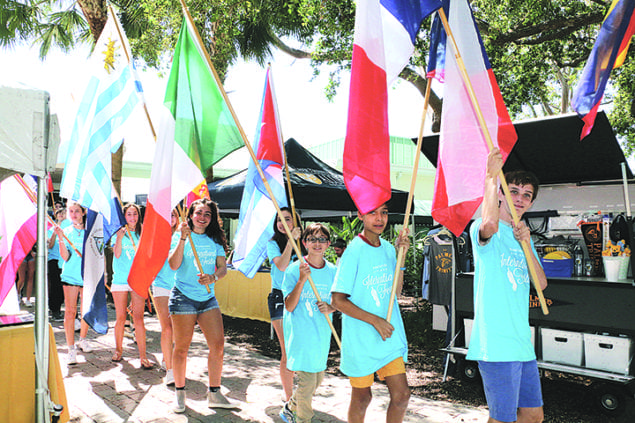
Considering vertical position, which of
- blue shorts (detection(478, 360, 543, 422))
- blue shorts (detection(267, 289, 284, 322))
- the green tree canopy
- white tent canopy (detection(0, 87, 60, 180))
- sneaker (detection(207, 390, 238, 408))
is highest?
the green tree canopy

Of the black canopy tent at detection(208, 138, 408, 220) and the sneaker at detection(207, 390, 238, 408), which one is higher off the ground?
the black canopy tent at detection(208, 138, 408, 220)

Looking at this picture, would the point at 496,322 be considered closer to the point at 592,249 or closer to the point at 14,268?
the point at 592,249

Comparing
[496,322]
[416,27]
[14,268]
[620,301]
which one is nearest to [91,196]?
[14,268]

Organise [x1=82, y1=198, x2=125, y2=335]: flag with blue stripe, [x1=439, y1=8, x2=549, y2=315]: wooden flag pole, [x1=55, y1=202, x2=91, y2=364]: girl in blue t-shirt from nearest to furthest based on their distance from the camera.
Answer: [x1=439, y1=8, x2=549, y2=315]: wooden flag pole < [x1=82, y1=198, x2=125, y2=335]: flag with blue stripe < [x1=55, y1=202, x2=91, y2=364]: girl in blue t-shirt

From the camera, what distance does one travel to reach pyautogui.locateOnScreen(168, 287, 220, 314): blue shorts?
15.5ft

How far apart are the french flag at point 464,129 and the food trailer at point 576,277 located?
2001 millimetres

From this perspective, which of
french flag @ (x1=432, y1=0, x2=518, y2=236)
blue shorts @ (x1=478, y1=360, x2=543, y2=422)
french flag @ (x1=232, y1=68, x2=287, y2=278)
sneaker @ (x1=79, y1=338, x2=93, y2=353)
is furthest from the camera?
sneaker @ (x1=79, y1=338, x2=93, y2=353)

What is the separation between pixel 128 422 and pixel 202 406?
29.0 inches

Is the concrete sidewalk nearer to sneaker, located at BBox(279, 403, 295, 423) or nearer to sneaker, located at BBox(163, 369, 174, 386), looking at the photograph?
sneaker, located at BBox(163, 369, 174, 386)

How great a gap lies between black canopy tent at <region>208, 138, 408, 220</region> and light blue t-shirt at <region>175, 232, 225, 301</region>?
353cm

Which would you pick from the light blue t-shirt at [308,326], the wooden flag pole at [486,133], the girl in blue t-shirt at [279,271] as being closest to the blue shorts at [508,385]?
the wooden flag pole at [486,133]

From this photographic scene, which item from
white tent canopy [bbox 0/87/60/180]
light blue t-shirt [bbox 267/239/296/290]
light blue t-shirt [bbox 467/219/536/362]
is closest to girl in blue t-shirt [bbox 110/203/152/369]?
light blue t-shirt [bbox 267/239/296/290]

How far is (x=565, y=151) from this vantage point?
5.83m

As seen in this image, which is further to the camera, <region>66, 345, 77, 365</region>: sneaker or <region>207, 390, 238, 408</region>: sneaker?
<region>66, 345, 77, 365</region>: sneaker
